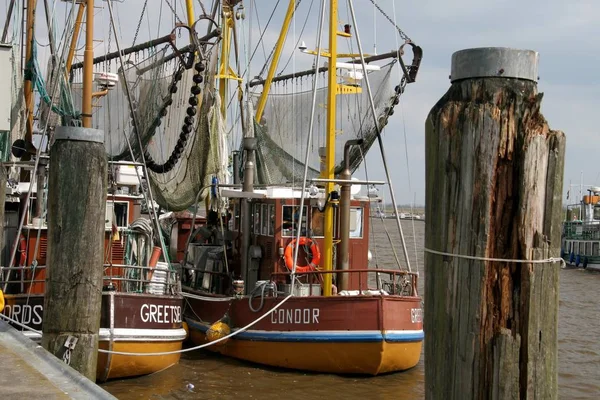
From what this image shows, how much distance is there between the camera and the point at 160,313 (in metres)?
14.1

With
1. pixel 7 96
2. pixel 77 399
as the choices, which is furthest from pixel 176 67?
pixel 77 399

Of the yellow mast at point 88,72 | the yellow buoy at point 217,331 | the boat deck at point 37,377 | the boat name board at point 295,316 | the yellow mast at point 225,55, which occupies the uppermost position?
the yellow mast at point 225,55

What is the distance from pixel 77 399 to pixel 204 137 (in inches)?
485

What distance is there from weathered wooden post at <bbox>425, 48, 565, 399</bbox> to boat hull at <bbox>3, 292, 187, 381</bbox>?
994cm

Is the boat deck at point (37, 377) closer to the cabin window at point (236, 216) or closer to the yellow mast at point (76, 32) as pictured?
the cabin window at point (236, 216)

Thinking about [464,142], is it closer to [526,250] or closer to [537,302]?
[526,250]

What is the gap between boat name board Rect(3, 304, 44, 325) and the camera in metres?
13.1

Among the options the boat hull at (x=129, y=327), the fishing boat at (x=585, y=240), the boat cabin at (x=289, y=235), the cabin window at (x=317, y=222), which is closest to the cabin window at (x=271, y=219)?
the boat cabin at (x=289, y=235)

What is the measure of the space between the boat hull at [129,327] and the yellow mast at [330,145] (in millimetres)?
2687

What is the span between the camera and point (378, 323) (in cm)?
1424

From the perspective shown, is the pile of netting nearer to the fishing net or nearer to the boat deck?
the fishing net

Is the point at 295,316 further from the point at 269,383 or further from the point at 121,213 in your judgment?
the point at 121,213

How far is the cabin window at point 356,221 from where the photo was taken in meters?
16.7

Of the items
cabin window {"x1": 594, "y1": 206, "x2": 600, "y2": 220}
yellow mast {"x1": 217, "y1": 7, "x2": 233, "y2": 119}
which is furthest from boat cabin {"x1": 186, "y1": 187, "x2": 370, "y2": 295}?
cabin window {"x1": 594, "y1": 206, "x2": 600, "y2": 220}
